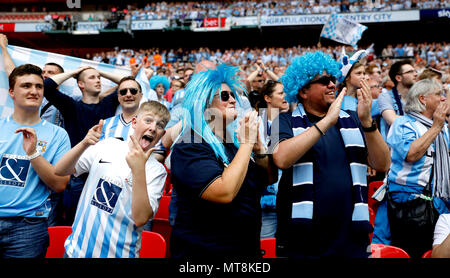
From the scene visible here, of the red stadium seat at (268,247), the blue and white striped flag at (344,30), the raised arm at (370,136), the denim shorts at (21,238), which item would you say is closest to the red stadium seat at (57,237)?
the denim shorts at (21,238)

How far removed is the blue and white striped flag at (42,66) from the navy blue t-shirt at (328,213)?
3.00 metres

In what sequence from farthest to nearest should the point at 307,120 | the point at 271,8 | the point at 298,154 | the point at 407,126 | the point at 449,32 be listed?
1. the point at 271,8
2. the point at 449,32
3. the point at 407,126
4. the point at 307,120
5. the point at 298,154

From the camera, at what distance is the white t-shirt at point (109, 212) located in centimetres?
191

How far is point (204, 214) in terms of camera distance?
159cm

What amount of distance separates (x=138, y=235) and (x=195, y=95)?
2.90 ft

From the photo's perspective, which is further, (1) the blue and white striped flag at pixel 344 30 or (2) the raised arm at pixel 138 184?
(1) the blue and white striped flag at pixel 344 30

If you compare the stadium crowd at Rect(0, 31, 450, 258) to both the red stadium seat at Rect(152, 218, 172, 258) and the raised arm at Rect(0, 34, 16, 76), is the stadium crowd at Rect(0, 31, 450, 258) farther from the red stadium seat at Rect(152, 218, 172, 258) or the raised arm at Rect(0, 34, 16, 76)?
the raised arm at Rect(0, 34, 16, 76)

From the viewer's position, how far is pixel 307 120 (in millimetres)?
1856

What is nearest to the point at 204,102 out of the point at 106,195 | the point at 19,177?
the point at 106,195

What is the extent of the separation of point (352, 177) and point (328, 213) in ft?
0.77

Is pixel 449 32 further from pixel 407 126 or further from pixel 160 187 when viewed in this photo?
pixel 160 187

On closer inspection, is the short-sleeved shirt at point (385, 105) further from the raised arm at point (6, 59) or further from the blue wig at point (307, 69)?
the raised arm at point (6, 59)

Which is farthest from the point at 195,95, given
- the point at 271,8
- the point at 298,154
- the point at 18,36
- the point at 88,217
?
the point at 18,36
